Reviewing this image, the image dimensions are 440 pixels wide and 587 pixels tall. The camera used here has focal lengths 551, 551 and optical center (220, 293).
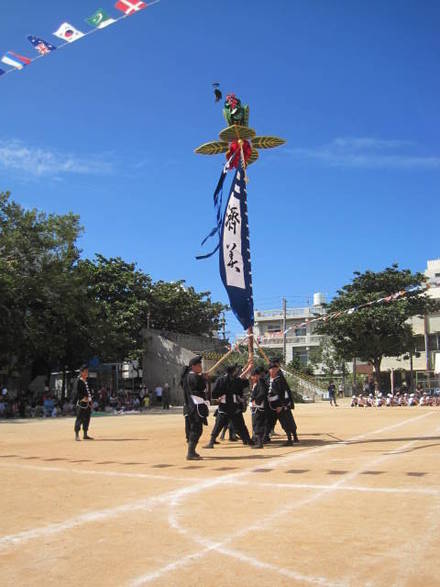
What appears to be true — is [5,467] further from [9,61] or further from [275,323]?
[275,323]

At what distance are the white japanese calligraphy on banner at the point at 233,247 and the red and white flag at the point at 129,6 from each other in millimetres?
4480

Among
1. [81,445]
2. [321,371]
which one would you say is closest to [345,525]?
[81,445]

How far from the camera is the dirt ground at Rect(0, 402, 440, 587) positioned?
3545 mm

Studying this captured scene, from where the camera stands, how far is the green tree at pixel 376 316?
35.3 m

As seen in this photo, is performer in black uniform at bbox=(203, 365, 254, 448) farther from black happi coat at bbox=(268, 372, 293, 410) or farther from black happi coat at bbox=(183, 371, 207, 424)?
black happi coat at bbox=(183, 371, 207, 424)

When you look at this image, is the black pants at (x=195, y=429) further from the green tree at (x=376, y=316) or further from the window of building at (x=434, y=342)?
the window of building at (x=434, y=342)

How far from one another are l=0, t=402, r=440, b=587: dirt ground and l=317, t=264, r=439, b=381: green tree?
27.0 metres

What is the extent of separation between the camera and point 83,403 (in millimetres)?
13320

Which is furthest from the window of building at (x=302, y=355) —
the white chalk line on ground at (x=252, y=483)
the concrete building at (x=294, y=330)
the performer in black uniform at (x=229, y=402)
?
the white chalk line on ground at (x=252, y=483)

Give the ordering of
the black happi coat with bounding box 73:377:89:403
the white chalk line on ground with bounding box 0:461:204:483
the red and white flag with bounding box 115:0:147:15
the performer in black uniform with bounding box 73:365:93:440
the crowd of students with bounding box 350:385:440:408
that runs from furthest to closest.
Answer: the crowd of students with bounding box 350:385:440:408 → the black happi coat with bounding box 73:377:89:403 → the performer in black uniform with bounding box 73:365:93:440 → the red and white flag with bounding box 115:0:147:15 → the white chalk line on ground with bounding box 0:461:204:483

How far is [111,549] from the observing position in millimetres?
4043

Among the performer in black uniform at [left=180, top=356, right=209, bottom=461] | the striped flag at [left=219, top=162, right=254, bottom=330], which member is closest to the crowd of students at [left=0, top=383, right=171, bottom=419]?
the striped flag at [left=219, top=162, right=254, bottom=330]

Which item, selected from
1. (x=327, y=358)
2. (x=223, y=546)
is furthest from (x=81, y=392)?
(x=327, y=358)

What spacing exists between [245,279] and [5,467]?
644cm
